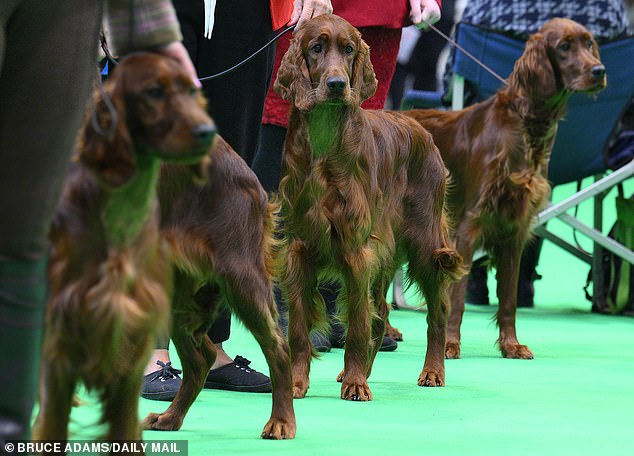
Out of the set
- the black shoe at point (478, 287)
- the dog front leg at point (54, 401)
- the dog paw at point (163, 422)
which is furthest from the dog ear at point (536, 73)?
the dog front leg at point (54, 401)

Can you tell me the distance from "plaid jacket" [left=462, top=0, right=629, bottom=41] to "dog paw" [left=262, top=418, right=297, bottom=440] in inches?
150

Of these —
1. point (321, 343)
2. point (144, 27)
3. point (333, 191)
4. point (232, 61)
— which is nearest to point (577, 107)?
point (321, 343)

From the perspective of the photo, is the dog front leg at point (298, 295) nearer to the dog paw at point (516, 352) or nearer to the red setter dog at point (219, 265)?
the red setter dog at point (219, 265)

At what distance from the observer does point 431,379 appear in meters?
4.03

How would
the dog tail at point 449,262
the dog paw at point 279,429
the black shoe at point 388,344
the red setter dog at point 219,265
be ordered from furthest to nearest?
the black shoe at point 388,344
the dog tail at point 449,262
the dog paw at point 279,429
the red setter dog at point 219,265

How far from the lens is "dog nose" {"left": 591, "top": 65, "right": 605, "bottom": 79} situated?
16.9ft

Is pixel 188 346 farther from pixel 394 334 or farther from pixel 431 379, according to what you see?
pixel 394 334

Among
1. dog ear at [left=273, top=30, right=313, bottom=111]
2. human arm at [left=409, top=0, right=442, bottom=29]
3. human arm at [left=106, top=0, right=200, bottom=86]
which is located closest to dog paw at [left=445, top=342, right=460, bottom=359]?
human arm at [left=409, top=0, right=442, bottom=29]

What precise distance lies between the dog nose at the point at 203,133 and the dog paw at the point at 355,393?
1.90 meters

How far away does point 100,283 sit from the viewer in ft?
6.31

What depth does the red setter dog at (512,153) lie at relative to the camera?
199 inches

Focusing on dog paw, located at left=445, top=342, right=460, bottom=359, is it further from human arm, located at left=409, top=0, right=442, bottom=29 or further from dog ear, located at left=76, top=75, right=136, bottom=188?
dog ear, located at left=76, top=75, right=136, bottom=188

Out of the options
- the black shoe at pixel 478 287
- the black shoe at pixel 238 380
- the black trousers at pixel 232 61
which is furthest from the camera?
the black shoe at pixel 478 287

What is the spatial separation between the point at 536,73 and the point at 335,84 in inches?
72.8
